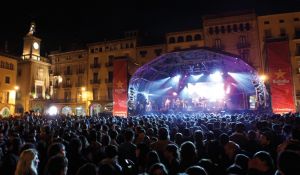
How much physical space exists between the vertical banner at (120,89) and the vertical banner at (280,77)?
1516 centimetres

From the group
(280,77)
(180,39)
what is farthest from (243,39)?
(280,77)

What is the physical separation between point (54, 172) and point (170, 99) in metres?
35.9

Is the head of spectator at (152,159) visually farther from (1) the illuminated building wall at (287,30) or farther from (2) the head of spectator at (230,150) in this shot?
(1) the illuminated building wall at (287,30)

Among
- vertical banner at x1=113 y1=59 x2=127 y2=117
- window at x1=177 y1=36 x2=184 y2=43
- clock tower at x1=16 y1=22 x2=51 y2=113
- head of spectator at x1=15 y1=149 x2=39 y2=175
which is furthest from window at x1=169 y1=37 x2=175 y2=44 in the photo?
head of spectator at x1=15 y1=149 x2=39 y2=175

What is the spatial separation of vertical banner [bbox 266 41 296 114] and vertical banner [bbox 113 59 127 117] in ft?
49.7

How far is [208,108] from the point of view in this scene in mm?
35375

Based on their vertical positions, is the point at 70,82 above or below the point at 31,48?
below

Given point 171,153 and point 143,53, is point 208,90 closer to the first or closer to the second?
point 143,53

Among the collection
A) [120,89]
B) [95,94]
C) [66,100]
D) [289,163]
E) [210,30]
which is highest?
[210,30]

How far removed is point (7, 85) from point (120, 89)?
27.3 metres

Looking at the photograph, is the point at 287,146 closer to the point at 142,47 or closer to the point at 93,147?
the point at 93,147

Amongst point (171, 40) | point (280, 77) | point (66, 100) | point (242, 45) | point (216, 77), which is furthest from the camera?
point (66, 100)

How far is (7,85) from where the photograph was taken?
44.8 metres

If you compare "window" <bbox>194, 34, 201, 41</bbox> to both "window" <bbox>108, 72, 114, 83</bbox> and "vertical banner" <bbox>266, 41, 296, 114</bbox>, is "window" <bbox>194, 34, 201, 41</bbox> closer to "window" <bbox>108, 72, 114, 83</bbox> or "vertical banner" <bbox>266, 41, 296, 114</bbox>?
"window" <bbox>108, 72, 114, 83</bbox>
